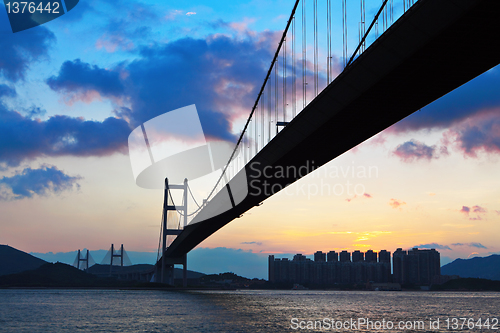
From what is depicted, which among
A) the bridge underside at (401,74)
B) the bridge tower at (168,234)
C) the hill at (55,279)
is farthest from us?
the hill at (55,279)

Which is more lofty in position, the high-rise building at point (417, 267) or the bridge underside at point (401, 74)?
the bridge underside at point (401, 74)

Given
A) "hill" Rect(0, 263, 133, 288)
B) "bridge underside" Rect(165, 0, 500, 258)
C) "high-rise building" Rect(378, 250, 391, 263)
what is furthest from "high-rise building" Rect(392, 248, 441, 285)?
"bridge underside" Rect(165, 0, 500, 258)

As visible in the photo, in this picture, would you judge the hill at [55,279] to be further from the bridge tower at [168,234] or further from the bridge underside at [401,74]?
the bridge underside at [401,74]

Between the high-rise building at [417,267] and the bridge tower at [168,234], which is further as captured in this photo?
the high-rise building at [417,267]

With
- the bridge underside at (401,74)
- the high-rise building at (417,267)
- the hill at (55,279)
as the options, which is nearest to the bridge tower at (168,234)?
the hill at (55,279)

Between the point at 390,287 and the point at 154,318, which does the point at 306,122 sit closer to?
the point at 154,318

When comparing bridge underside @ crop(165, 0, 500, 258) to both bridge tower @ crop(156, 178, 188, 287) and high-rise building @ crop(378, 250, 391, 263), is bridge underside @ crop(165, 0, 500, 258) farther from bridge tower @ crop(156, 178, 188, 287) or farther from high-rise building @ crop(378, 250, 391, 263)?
high-rise building @ crop(378, 250, 391, 263)

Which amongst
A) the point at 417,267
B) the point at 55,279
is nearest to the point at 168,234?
the point at 55,279

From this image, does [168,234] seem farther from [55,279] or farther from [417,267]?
[417,267]

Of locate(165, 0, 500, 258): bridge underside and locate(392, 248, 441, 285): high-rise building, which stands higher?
locate(165, 0, 500, 258): bridge underside

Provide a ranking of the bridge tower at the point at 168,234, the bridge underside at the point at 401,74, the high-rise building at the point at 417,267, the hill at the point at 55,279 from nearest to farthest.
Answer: the bridge underside at the point at 401,74 < the bridge tower at the point at 168,234 < the hill at the point at 55,279 < the high-rise building at the point at 417,267
